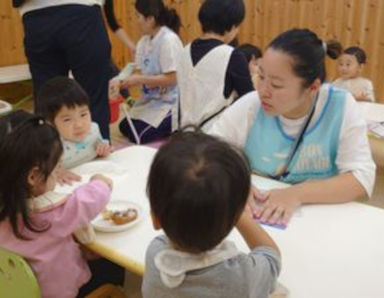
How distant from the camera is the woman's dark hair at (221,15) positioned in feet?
8.49

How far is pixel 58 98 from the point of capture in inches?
78.0

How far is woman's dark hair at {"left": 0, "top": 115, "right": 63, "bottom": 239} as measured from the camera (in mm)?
1303

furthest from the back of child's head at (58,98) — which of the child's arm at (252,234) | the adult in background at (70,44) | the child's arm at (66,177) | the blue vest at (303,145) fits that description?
the child's arm at (252,234)

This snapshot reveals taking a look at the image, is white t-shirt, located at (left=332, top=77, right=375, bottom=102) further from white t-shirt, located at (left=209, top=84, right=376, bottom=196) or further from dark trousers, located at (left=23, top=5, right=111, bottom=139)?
white t-shirt, located at (left=209, top=84, right=376, bottom=196)

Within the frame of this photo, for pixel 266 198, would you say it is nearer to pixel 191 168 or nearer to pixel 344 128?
pixel 344 128

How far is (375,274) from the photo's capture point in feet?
3.93

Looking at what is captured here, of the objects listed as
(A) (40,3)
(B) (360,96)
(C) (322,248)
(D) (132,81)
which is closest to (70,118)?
(A) (40,3)

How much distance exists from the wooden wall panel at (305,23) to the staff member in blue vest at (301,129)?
2910 millimetres

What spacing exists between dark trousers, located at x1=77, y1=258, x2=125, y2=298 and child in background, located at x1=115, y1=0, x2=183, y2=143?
5.18ft

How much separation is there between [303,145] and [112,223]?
29.0 inches

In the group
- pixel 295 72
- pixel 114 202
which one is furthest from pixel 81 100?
pixel 295 72

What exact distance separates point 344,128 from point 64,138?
3.75 ft

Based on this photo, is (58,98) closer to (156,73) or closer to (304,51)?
(304,51)

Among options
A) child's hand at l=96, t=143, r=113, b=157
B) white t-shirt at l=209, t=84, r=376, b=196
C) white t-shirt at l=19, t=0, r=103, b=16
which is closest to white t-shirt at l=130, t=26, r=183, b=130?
white t-shirt at l=19, t=0, r=103, b=16
